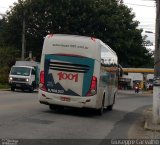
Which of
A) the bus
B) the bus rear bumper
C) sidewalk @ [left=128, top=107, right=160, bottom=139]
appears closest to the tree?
the bus

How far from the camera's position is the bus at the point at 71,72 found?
22266mm

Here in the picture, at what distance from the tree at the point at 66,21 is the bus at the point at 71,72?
4135cm

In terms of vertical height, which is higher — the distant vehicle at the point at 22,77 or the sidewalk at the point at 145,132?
the distant vehicle at the point at 22,77

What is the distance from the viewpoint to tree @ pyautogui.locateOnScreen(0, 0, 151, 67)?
64.8m

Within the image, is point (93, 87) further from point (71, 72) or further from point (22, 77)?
point (22, 77)

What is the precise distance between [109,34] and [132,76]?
46.2m

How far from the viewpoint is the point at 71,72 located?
73.3 ft

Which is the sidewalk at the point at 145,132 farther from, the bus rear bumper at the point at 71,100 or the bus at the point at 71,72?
the bus at the point at 71,72

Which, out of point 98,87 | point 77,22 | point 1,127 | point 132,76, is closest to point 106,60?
point 98,87

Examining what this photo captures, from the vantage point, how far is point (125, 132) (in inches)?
701

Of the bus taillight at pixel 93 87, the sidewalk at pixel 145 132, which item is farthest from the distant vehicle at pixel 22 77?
the sidewalk at pixel 145 132

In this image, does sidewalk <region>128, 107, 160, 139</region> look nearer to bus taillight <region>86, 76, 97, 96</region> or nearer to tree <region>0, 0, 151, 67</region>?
bus taillight <region>86, 76, 97, 96</region>

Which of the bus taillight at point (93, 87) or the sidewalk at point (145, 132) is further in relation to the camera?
the bus taillight at point (93, 87)

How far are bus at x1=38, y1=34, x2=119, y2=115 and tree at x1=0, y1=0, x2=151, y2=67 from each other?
41353 millimetres
